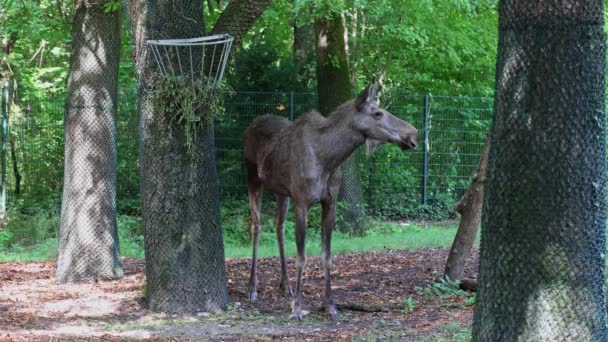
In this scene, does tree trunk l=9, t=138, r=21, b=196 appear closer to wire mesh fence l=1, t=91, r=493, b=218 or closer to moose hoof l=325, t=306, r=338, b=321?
wire mesh fence l=1, t=91, r=493, b=218

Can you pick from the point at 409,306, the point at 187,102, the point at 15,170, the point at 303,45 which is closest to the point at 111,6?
the point at 187,102

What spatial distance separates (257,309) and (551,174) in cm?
492

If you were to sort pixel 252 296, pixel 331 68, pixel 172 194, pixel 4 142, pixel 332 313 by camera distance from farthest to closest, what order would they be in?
pixel 4 142 → pixel 331 68 → pixel 252 296 → pixel 332 313 → pixel 172 194

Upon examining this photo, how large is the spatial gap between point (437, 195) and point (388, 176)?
137 centimetres

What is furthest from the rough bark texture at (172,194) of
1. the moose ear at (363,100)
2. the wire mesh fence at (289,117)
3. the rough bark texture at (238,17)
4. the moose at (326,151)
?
the wire mesh fence at (289,117)

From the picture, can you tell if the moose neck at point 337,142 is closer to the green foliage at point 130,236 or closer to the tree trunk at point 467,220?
the tree trunk at point 467,220

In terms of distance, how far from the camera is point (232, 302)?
9.36m

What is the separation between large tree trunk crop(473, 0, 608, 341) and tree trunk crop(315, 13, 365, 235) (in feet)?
37.4

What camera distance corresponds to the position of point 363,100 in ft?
29.2

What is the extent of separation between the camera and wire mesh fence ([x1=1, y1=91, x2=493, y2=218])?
1844 cm

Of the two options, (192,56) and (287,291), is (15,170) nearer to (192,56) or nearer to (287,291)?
(287,291)

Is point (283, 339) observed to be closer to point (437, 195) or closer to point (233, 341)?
point (233, 341)

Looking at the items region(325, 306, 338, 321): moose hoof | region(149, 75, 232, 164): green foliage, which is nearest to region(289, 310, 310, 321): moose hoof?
region(325, 306, 338, 321): moose hoof

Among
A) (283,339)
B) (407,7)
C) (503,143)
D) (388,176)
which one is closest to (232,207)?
(388,176)
